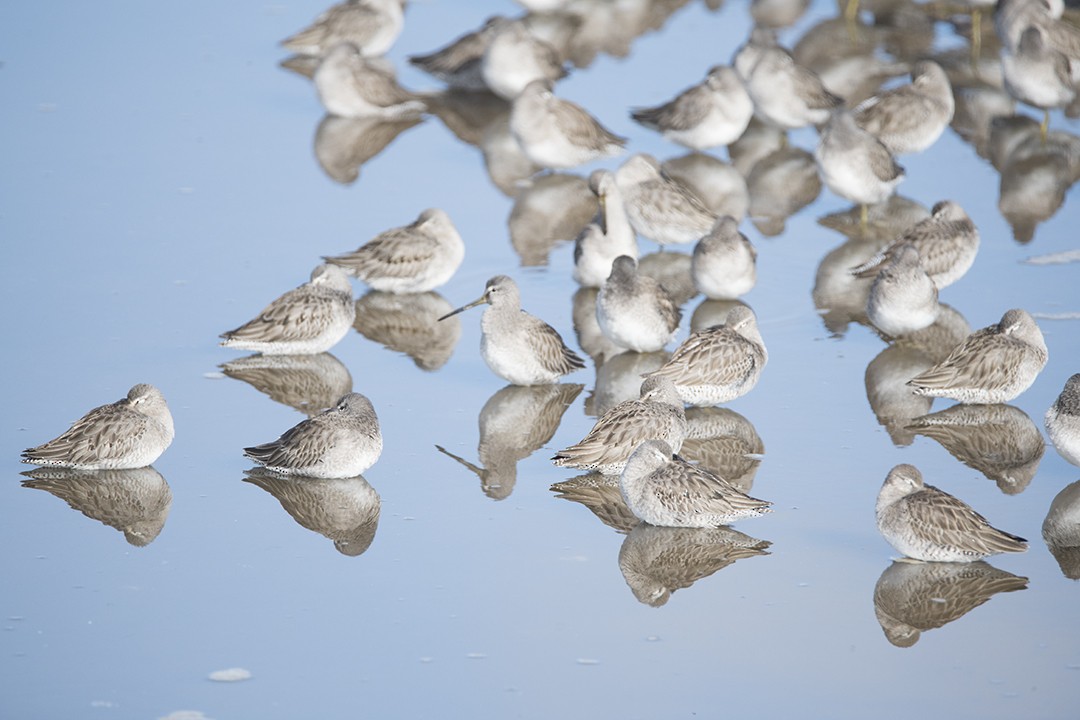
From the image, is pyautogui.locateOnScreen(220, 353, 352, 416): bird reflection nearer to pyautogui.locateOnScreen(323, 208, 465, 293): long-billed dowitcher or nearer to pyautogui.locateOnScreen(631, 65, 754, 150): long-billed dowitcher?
pyautogui.locateOnScreen(323, 208, 465, 293): long-billed dowitcher

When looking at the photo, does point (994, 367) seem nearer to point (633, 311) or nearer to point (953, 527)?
point (953, 527)

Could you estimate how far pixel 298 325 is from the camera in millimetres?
10141

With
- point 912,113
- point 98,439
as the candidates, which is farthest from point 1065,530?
point 912,113

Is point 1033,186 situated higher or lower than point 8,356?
lower

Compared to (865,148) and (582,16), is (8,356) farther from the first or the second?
(582,16)

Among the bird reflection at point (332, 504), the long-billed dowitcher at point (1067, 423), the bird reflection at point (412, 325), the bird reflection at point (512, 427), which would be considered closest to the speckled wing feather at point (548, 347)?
the bird reflection at point (512, 427)

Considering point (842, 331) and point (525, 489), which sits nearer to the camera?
point (525, 489)

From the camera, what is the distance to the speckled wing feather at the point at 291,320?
10117 mm

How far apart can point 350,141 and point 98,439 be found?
7.63m

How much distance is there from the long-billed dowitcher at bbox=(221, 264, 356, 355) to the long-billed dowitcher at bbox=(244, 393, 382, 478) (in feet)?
5.69

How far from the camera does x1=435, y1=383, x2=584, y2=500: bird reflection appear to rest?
866 cm

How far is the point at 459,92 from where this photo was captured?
57.3 feet

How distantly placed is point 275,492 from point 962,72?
37.9 ft

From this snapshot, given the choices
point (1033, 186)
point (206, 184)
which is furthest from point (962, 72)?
point (206, 184)
